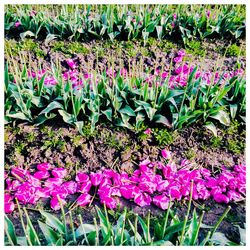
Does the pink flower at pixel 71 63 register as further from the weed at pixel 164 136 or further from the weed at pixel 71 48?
the weed at pixel 164 136

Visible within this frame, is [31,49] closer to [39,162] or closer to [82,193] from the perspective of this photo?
[39,162]

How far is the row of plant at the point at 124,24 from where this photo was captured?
4.06 m

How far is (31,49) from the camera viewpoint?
3992 millimetres

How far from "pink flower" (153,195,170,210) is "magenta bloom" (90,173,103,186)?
0.44 meters

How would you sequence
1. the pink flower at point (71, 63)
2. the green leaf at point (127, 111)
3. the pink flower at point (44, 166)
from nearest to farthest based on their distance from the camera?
the pink flower at point (44, 166) → the green leaf at point (127, 111) → the pink flower at point (71, 63)

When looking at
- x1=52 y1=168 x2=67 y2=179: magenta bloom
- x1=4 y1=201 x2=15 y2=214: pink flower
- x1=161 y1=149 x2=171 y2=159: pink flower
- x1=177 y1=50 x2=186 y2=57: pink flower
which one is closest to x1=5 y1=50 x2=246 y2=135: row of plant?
x1=161 y1=149 x2=171 y2=159: pink flower

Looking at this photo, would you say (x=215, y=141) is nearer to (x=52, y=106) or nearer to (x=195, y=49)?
(x=52, y=106)

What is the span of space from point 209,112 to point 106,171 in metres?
1.05

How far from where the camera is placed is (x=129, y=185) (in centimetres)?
250

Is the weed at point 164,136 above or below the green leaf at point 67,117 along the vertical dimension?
below

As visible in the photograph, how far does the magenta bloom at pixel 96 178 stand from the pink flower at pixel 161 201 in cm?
44

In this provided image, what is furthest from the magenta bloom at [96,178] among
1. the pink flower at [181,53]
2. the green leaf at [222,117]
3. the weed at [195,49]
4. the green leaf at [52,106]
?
the weed at [195,49]

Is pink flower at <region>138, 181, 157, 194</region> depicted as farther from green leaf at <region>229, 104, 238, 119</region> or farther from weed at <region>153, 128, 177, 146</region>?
green leaf at <region>229, 104, 238, 119</region>
